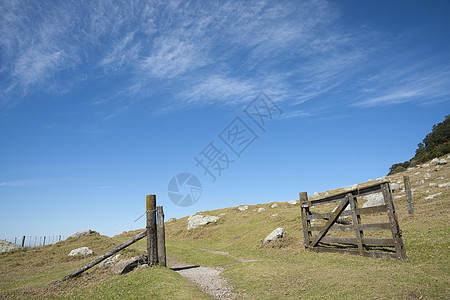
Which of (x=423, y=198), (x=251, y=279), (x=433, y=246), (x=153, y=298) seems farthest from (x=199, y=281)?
(x=423, y=198)

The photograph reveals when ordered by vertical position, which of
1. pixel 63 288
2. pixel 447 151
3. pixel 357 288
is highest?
pixel 447 151

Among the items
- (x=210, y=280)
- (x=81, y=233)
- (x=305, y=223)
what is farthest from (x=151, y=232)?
(x=81, y=233)

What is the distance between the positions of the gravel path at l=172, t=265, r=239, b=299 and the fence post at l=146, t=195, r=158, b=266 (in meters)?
1.88

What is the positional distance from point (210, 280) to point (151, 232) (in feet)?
13.0

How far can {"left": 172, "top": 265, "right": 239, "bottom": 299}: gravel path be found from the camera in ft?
31.1

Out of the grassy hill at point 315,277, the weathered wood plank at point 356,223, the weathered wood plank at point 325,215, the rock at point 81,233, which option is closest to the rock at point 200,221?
the rock at point 81,233

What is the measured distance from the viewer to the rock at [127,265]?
12242 millimetres

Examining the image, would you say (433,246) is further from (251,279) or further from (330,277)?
(251,279)

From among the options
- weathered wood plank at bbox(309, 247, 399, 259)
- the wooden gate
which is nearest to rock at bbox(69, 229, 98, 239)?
the wooden gate

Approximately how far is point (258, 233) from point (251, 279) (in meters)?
13.4

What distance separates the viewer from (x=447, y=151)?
49469 mm

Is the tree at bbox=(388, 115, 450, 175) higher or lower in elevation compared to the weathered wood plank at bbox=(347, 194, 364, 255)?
higher

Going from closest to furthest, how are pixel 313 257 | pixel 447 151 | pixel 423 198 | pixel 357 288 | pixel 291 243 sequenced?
pixel 357 288, pixel 313 257, pixel 291 243, pixel 423 198, pixel 447 151

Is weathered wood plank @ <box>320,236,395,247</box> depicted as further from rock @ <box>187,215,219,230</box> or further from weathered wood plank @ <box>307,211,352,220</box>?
rock @ <box>187,215,219,230</box>
